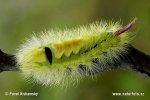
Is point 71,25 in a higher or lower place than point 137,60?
higher

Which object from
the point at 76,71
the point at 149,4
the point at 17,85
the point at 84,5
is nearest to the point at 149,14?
the point at 149,4

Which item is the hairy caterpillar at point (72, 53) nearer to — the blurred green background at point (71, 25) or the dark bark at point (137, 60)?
the dark bark at point (137, 60)

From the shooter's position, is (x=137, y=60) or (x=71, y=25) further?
(x=71, y=25)

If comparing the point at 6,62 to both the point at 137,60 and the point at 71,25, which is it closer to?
the point at 137,60

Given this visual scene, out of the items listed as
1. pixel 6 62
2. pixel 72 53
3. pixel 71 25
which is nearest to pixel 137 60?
pixel 72 53

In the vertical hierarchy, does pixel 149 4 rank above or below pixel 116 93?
above

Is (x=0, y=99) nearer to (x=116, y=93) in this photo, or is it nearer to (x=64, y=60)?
(x=116, y=93)

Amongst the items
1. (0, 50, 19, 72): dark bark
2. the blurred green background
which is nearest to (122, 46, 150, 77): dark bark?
(0, 50, 19, 72): dark bark
